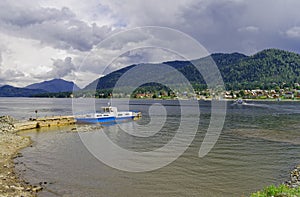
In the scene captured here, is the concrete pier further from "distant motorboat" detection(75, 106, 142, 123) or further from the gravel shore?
the gravel shore

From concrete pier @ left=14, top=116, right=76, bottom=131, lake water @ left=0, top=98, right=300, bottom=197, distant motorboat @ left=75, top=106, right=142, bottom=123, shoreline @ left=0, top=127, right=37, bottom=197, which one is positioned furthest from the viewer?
distant motorboat @ left=75, top=106, right=142, bottom=123

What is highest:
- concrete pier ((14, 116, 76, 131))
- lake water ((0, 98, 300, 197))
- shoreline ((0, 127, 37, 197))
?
concrete pier ((14, 116, 76, 131))

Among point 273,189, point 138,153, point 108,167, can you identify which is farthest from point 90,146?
point 273,189

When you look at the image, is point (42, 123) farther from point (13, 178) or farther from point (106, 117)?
point (13, 178)

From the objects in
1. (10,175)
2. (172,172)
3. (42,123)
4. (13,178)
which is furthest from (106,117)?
(13,178)

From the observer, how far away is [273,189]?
36.6 feet

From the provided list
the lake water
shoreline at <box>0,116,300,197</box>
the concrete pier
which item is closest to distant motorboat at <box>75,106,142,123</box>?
the concrete pier

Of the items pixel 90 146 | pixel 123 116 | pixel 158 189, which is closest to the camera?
pixel 158 189

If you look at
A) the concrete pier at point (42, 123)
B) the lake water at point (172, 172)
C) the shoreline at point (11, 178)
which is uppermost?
the concrete pier at point (42, 123)

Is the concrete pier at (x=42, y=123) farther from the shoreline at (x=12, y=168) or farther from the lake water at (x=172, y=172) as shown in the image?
the lake water at (x=172, y=172)

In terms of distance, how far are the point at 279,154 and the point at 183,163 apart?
33.2ft

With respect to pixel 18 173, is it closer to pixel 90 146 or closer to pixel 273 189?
pixel 90 146

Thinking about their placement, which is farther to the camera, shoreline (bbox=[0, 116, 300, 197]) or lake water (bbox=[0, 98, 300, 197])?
lake water (bbox=[0, 98, 300, 197])

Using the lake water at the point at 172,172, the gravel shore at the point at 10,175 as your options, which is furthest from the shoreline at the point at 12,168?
the lake water at the point at 172,172
